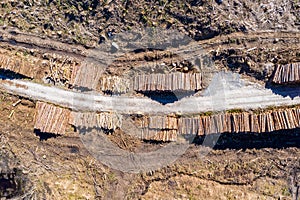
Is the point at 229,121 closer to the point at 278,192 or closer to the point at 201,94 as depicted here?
the point at 201,94

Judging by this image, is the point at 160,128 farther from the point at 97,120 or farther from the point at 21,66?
the point at 21,66

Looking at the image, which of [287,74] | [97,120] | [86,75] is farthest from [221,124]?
[86,75]

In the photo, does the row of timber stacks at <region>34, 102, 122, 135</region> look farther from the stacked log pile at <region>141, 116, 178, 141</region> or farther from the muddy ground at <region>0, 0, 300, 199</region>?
the stacked log pile at <region>141, 116, 178, 141</region>

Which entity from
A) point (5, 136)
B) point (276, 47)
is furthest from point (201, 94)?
point (5, 136)

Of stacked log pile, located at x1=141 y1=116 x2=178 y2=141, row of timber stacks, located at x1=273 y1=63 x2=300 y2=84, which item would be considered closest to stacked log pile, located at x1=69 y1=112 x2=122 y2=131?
stacked log pile, located at x1=141 y1=116 x2=178 y2=141

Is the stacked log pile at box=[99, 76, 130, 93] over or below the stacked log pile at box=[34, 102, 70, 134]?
over

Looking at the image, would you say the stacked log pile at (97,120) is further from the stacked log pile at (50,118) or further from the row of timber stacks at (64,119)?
the stacked log pile at (50,118)

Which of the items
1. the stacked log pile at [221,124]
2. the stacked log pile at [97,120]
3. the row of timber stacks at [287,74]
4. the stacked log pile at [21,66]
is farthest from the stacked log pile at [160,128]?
the stacked log pile at [21,66]
